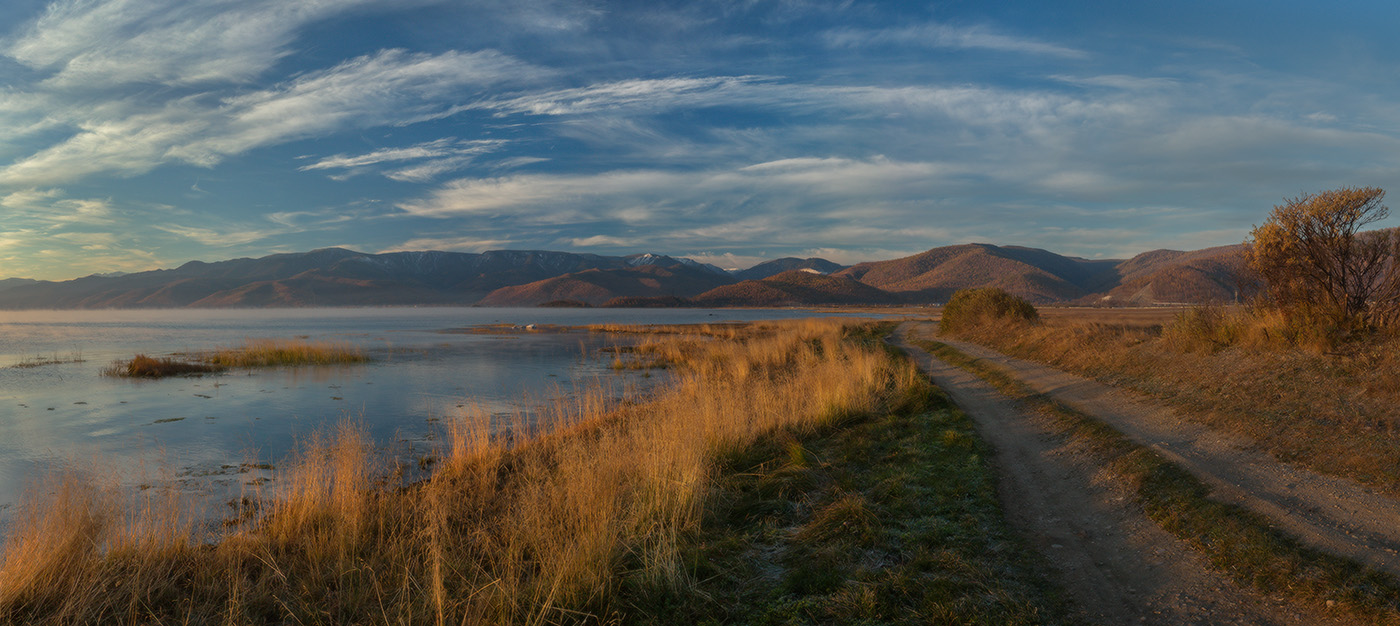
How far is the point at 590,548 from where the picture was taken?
185 inches

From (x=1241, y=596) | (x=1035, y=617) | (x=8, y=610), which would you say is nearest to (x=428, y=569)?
(x=8, y=610)

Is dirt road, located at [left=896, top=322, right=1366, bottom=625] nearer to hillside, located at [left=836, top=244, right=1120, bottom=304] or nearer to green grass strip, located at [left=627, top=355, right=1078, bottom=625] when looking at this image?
green grass strip, located at [left=627, top=355, right=1078, bottom=625]

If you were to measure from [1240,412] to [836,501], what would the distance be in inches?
246

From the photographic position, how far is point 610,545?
4.78 metres

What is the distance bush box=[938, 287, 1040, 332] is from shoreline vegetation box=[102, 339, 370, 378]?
29044mm

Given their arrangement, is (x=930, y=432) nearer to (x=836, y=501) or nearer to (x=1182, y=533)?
(x=836, y=501)

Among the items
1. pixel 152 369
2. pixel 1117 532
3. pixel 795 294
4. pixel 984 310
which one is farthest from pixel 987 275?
pixel 1117 532

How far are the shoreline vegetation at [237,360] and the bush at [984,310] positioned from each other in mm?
29044

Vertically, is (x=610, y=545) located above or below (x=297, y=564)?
above

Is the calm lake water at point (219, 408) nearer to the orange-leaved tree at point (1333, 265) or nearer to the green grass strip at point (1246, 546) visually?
the green grass strip at point (1246, 546)

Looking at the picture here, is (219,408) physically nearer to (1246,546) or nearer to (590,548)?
(590,548)

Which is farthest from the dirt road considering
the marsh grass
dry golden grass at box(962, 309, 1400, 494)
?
the marsh grass

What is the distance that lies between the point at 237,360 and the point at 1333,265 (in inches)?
1355

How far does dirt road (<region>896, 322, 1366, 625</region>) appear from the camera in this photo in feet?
12.5
